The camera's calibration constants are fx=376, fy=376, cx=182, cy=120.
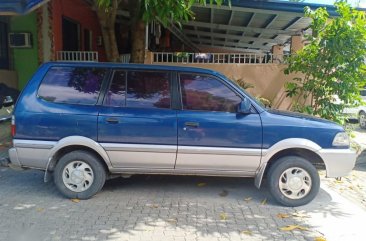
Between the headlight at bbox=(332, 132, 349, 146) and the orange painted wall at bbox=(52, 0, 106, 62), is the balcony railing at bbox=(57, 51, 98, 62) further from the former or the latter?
the headlight at bbox=(332, 132, 349, 146)

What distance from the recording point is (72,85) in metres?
5.05

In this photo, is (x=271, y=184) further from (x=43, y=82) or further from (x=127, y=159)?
(x=43, y=82)

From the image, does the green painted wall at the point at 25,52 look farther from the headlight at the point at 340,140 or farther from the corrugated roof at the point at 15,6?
the headlight at the point at 340,140

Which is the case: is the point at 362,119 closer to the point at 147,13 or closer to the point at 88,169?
the point at 147,13

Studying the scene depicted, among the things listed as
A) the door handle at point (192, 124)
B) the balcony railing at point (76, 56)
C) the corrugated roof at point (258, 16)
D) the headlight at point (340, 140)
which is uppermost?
the corrugated roof at point (258, 16)

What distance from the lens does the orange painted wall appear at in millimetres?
10477

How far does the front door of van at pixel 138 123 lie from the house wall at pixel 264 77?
501 centimetres

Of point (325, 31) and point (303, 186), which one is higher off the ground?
point (325, 31)

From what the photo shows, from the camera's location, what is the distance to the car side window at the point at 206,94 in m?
4.98

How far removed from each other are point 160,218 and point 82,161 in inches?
52.8

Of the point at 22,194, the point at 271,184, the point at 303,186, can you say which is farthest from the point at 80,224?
the point at 303,186

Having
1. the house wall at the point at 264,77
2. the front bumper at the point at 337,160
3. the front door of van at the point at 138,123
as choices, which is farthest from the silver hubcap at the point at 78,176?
the house wall at the point at 264,77

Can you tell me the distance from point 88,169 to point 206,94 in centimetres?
187

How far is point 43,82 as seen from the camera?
16.6ft
